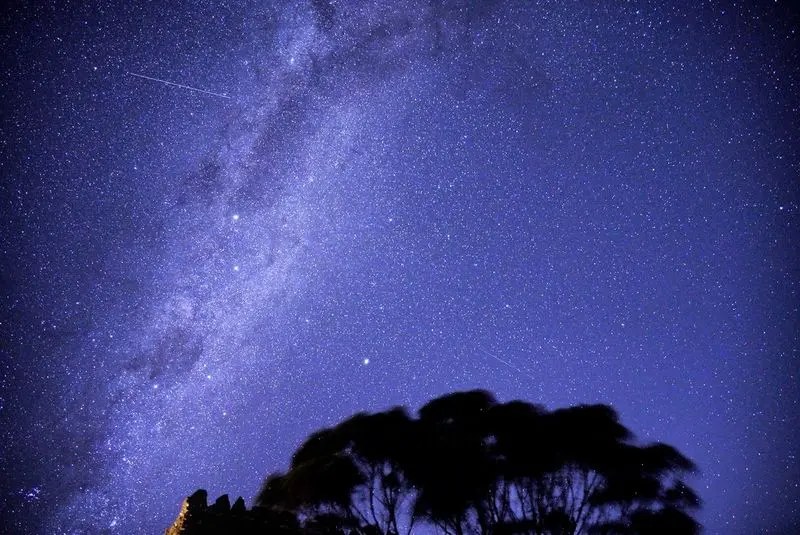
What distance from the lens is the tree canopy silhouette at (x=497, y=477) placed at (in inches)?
666

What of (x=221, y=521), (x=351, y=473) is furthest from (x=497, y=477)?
(x=221, y=521)

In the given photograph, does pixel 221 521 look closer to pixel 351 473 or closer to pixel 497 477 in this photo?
pixel 351 473

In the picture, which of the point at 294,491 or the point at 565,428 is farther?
the point at 565,428

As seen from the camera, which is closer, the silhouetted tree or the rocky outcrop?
A: the rocky outcrop

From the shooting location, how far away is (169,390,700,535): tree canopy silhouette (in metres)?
16.9

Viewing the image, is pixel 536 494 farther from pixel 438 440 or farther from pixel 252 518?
pixel 252 518

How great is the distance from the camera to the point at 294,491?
16188 mm

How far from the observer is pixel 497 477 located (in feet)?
57.5

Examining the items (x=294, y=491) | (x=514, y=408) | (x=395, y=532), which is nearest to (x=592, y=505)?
(x=514, y=408)

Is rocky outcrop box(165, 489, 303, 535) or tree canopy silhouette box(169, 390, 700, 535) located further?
tree canopy silhouette box(169, 390, 700, 535)

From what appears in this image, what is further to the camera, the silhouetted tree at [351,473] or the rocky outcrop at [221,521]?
the silhouetted tree at [351,473]

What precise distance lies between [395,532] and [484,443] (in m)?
5.00

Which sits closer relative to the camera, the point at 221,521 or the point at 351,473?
the point at 221,521

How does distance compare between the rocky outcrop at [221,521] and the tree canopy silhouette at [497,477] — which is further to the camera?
the tree canopy silhouette at [497,477]
